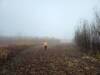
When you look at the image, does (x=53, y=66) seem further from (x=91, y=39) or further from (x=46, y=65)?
(x=91, y=39)

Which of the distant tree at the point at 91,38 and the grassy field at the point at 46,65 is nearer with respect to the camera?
the grassy field at the point at 46,65

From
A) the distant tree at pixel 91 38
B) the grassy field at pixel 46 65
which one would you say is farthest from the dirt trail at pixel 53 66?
the distant tree at pixel 91 38

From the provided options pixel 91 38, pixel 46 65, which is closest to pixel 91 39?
pixel 91 38

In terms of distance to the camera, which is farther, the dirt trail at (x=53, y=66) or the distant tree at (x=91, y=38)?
the distant tree at (x=91, y=38)

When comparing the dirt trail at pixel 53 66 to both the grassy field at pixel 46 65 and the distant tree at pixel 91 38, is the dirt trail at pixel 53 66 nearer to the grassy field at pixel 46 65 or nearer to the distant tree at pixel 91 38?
the grassy field at pixel 46 65

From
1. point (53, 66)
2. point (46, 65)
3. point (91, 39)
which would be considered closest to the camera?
point (53, 66)

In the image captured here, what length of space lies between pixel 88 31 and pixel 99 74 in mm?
44241

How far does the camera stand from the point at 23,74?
13.8 metres

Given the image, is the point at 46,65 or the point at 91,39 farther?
the point at 91,39

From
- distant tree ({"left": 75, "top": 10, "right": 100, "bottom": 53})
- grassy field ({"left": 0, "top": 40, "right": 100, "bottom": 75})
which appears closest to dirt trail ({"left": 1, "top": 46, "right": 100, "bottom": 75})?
grassy field ({"left": 0, "top": 40, "right": 100, "bottom": 75})

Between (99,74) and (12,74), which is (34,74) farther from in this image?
(99,74)

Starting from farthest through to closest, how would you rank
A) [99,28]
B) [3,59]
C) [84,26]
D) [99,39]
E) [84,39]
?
[84,26] < [84,39] < [99,39] < [99,28] < [3,59]

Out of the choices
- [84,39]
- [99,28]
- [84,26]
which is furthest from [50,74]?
[84,26]

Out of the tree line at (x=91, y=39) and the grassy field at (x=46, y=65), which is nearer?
the grassy field at (x=46, y=65)
